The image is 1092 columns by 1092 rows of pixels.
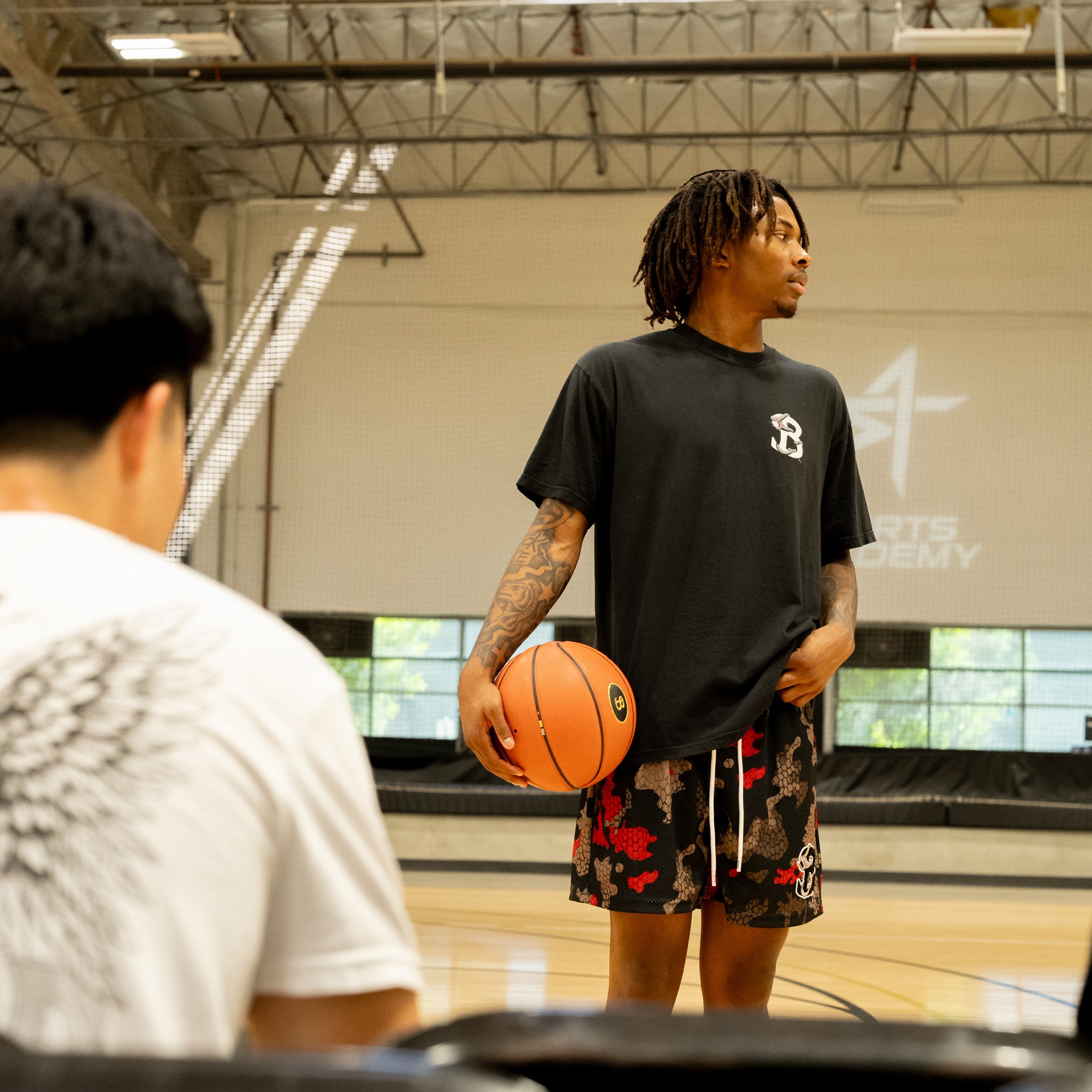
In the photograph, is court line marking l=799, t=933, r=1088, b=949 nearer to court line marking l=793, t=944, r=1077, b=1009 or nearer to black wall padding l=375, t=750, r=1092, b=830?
court line marking l=793, t=944, r=1077, b=1009

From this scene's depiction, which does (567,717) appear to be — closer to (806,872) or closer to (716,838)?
(716,838)

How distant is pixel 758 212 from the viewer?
80.7 inches

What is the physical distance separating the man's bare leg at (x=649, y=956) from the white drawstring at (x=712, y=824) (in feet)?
0.24

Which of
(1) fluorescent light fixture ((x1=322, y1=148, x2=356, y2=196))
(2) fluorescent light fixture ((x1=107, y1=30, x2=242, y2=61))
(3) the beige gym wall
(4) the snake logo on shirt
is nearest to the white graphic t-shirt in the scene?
(4) the snake logo on shirt

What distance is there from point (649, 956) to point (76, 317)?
4.77 ft

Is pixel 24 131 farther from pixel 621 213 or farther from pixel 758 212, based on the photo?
pixel 758 212

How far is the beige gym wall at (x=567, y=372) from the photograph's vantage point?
9.90 m

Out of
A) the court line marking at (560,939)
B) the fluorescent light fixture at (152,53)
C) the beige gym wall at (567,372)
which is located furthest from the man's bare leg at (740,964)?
the beige gym wall at (567,372)

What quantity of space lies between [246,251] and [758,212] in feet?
31.1

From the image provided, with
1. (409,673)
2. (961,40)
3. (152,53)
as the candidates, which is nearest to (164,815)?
(152,53)

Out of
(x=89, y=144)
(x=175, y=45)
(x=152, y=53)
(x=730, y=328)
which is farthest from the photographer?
(x=89, y=144)

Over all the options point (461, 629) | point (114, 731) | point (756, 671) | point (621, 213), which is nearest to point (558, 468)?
point (756, 671)

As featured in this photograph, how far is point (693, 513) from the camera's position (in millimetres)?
1945

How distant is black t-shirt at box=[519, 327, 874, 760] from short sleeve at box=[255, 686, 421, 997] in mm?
1187
